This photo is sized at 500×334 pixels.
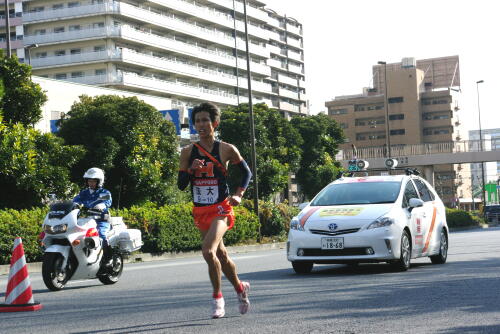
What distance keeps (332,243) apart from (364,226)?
506mm

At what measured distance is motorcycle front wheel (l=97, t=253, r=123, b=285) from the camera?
1183 cm

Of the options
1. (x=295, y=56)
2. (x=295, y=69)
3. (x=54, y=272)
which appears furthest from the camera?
(x=295, y=56)

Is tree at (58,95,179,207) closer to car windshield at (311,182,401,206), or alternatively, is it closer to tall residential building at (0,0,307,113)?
car windshield at (311,182,401,206)

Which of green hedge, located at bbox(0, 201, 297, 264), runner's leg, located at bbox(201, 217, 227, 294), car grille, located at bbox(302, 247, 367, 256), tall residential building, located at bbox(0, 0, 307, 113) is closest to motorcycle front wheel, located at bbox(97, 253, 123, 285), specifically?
car grille, located at bbox(302, 247, 367, 256)

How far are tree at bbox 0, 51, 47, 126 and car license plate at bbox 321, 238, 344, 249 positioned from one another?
15.8m

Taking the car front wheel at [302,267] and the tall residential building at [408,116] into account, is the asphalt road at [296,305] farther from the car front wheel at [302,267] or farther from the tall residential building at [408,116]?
the tall residential building at [408,116]

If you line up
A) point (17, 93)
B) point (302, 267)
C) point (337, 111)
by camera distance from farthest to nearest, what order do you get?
point (337, 111) → point (17, 93) → point (302, 267)

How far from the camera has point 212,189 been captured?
7.13 meters

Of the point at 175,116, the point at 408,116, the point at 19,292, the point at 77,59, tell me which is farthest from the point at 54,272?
the point at 408,116

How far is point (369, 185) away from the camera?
12898mm

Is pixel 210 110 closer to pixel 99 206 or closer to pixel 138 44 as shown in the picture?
pixel 99 206

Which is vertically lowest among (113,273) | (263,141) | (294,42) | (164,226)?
(164,226)

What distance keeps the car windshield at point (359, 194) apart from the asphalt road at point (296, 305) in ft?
3.54

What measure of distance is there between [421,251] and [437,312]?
5.69m
